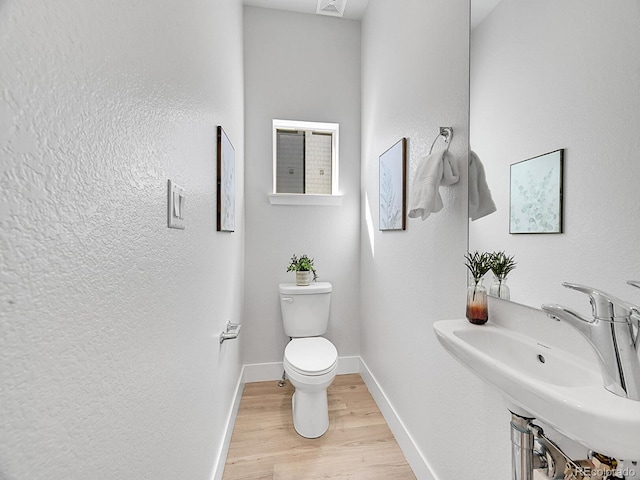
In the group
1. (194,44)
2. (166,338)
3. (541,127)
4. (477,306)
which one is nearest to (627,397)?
(477,306)

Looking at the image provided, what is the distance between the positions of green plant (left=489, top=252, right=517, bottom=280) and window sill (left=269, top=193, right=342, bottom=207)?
1.49 metres

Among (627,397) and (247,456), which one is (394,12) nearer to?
(627,397)

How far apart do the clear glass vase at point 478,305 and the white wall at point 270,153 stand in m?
1.44

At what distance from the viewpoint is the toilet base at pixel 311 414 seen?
1.70 meters

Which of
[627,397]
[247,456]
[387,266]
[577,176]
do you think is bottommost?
[247,456]

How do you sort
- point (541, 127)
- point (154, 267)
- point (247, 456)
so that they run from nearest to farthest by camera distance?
1. point (154, 267)
2. point (541, 127)
3. point (247, 456)

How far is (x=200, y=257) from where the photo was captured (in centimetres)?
110

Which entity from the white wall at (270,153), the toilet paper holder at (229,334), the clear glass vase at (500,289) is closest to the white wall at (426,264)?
the clear glass vase at (500,289)

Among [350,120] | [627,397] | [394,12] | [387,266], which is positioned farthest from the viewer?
[350,120]

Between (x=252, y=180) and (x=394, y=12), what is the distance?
55.7 inches

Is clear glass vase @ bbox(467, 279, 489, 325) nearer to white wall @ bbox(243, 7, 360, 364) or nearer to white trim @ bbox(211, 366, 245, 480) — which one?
white trim @ bbox(211, 366, 245, 480)

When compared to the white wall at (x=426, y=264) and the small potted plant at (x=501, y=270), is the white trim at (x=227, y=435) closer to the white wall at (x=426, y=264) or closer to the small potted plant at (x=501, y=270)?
the white wall at (x=426, y=264)

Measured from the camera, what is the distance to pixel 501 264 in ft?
3.13

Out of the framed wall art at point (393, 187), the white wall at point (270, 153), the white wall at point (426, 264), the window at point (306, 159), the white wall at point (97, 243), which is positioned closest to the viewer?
the white wall at point (97, 243)
